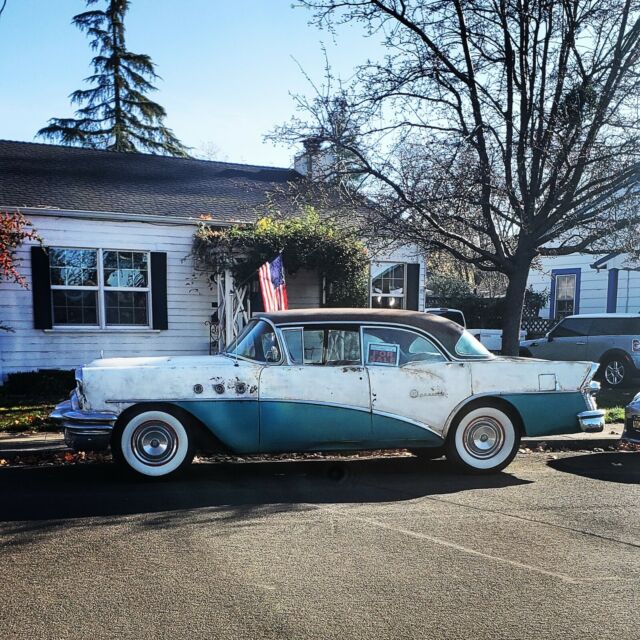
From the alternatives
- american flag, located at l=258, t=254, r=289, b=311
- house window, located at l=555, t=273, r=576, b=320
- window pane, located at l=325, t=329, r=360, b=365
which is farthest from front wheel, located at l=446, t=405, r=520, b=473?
house window, located at l=555, t=273, r=576, b=320

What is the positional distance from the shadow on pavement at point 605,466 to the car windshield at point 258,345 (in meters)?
3.43

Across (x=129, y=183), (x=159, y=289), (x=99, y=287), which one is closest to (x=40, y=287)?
(x=99, y=287)

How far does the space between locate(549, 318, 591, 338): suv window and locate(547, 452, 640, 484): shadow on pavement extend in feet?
21.9

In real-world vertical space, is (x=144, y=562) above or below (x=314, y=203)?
below

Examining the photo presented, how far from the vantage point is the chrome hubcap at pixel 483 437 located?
6613 millimetres

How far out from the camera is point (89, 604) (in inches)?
133

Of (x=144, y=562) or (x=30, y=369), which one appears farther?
(x=30, y=369)

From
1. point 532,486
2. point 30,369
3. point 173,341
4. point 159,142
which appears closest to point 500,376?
point 532,486

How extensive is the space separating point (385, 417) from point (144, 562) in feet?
9.94

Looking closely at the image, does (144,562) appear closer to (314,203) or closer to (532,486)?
(532,486)

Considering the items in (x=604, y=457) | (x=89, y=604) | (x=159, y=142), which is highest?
(x=159, y=142)

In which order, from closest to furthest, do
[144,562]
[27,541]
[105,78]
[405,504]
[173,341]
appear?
[144,562] → [27,541] → [405,504] → [173,341] → [105,78]

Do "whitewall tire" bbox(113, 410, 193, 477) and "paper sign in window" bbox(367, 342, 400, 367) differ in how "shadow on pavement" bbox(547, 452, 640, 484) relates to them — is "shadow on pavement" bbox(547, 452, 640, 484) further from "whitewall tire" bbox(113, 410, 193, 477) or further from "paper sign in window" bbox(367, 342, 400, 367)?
"whitewall tire" bbox(113, 410, 193, 477)

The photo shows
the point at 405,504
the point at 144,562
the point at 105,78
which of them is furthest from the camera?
the point at 105,78
